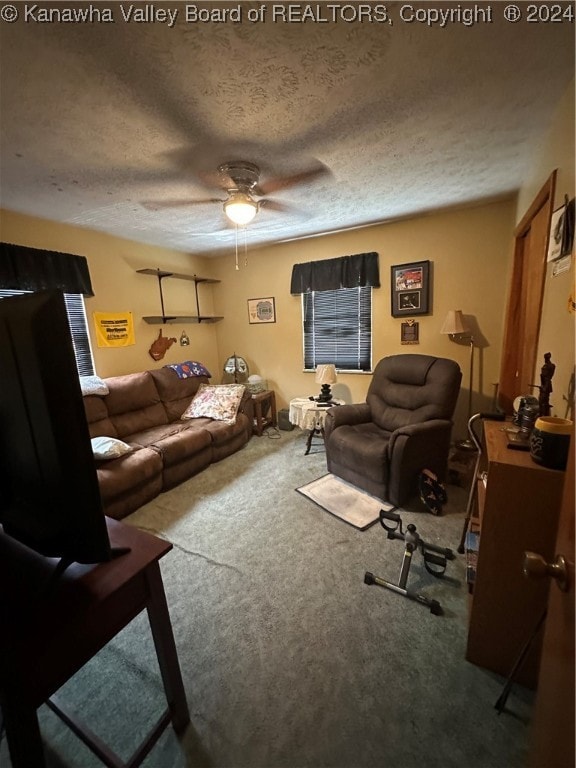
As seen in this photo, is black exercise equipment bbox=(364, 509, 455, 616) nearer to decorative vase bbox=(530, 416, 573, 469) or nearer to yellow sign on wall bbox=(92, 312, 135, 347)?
decorative vase bbox=(530, 416, 573, 469)

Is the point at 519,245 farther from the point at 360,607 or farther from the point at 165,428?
the point at 165,428

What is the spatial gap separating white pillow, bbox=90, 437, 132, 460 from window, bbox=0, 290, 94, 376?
1076 millimetres

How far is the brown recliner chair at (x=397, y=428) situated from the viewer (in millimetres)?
2334

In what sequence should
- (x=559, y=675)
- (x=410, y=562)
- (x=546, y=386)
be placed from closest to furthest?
(x=559, y=675), (x=546, y=386), (x=410, y=562)

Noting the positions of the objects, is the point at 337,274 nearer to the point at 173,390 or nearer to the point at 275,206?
the point at 275,206

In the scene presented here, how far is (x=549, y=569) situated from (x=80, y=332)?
3.82m

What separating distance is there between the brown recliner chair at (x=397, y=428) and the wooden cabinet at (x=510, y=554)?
108 centimetres

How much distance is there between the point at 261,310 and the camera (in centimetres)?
427

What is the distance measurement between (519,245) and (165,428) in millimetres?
3729

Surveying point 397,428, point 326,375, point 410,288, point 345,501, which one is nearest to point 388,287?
point 410,288

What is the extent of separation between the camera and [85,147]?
168cm

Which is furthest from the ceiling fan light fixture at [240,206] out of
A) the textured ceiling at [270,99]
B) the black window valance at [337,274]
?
the black window valance at [337,274]

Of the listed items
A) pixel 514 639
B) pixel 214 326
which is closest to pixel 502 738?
pixel 514 639

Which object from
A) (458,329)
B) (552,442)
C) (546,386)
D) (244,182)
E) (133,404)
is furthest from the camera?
(133,404)
